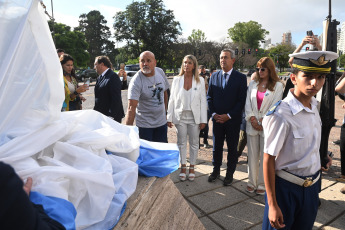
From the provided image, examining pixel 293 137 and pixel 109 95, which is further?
pixel 109 95

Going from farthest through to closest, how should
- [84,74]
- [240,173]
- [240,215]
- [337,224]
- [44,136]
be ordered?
[84,74] → [240,173] → [240,215] → [337,224] → [44,136]

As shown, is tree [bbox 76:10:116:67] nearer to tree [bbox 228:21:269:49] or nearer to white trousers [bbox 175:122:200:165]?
tree [bbox 228:21:269:49]

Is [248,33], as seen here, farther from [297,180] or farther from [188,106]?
[297,180]

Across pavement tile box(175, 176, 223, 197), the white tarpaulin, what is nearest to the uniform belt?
the white tarpaulin

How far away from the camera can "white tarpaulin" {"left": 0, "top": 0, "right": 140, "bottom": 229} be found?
1.27 metres

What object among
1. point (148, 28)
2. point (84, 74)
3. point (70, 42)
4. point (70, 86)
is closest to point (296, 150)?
point (70, 86)

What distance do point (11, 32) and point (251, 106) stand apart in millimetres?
3219

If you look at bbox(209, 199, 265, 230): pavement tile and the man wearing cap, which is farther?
bbox(209, 199, 265, 230): pavement tile

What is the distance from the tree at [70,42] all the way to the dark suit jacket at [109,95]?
41.9m

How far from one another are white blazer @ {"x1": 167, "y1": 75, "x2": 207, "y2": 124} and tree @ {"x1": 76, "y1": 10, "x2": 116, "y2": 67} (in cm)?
6569

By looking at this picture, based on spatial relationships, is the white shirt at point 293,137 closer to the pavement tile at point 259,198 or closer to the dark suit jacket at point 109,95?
the pavement tile at point 259,198

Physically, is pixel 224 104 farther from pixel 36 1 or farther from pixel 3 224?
pixel 3 224

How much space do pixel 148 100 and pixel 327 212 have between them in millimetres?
2828

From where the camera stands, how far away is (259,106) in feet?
12.3
